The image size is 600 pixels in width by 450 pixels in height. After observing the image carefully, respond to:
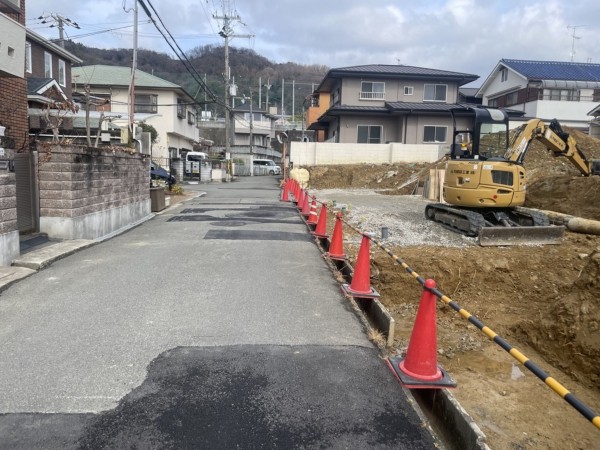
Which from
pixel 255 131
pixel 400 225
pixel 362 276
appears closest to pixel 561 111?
pixel 400 225

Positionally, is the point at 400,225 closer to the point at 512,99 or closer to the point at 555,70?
the point at 512,99

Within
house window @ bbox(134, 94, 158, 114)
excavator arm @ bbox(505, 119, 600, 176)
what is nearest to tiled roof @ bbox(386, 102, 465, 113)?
excavator arm @ bbox(505, 119, 600, 176)

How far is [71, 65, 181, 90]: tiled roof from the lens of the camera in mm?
35750

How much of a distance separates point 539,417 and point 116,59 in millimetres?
50283

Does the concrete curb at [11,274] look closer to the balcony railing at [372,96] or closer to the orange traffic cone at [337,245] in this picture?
the orange traffic cone at [337,245]

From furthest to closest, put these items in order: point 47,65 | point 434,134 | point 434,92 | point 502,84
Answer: point 502,84 < point 434,92 < point 434,134 < point 47,65

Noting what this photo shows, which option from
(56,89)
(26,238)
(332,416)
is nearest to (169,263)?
(26,238)

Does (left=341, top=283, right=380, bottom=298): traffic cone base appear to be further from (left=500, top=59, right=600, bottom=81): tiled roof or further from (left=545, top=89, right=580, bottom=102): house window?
(left=545, top=89, right=580, bottom=102): house window

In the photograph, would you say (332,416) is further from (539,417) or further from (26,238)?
(26,238)

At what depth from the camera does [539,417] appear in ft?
14.6

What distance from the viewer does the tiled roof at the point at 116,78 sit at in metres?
35.8

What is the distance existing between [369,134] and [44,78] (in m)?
21.5

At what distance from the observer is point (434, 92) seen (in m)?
34.0

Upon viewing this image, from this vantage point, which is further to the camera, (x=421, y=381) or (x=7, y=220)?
(x=7, y=220)
